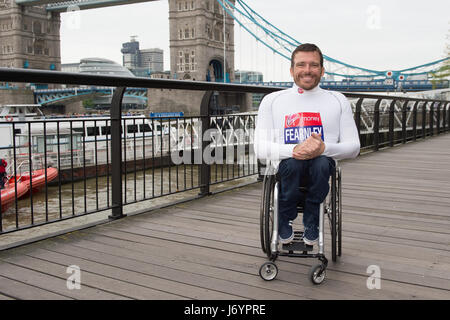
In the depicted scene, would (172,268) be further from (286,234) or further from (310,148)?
(310,148)

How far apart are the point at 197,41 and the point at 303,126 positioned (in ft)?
200

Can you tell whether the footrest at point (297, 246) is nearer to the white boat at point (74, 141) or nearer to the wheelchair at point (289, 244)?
the wheelchair at point (289, 244)

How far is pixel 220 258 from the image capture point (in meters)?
2.48

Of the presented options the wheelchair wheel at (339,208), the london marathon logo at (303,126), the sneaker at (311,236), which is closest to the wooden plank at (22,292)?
the sneaker at (311,236)

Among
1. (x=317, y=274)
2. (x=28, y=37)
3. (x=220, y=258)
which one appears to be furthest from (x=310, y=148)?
(x=28, y=37)

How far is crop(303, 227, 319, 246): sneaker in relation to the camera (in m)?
2.15

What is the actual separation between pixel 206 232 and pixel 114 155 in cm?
83

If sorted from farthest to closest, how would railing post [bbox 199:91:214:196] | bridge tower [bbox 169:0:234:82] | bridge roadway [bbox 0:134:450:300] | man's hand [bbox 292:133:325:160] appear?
bridge tower [bbox 169:0:234:82]
railing post [bbox 199:91:214:196]
bridge roadway [bbox 0:134:450:300]
man's hand [bbox 292:133:325:160]

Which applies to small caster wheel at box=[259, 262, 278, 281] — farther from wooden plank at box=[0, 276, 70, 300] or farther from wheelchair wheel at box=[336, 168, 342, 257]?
wooden plank at box=[0, 276, 70, 300]

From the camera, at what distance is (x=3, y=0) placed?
77.9 meters

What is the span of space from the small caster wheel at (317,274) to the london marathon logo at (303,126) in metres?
0.57

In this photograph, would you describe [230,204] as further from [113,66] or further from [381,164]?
[113,66]

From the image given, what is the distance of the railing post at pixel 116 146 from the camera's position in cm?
311

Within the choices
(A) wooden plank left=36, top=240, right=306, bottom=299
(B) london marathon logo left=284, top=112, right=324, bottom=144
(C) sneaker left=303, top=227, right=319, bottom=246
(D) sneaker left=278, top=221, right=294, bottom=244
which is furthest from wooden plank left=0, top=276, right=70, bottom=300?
(B) london marathon logo left=284, top=112, right=324, bottom=144
